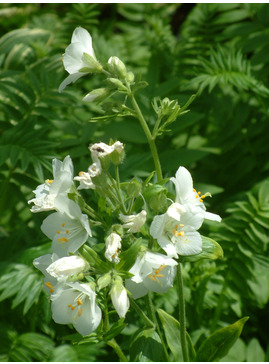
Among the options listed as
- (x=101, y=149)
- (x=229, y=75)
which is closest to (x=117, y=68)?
(x=101, y=149)

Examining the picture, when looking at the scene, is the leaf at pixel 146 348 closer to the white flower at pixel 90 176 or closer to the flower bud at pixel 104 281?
the flower bud at pixel 104 281

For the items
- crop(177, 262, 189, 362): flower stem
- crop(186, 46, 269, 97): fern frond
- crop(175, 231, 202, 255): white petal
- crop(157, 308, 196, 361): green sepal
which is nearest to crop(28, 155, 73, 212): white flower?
crop(175, 231, 202, 255): white petal

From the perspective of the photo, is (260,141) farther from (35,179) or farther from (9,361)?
(9,361)

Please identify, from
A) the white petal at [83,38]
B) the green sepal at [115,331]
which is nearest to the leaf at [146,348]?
the green sepal at [115,331]

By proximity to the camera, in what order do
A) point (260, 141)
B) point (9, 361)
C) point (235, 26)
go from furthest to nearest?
point (235, 26)
point (260, 141)
point (9, 361)

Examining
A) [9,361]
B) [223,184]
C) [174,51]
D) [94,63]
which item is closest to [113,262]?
[94,63]

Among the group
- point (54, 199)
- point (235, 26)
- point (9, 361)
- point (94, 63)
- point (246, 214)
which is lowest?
point (9, 361)

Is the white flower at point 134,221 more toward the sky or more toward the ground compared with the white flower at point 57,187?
more toward the ground

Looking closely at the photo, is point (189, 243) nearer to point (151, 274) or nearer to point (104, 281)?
point (151, 274)

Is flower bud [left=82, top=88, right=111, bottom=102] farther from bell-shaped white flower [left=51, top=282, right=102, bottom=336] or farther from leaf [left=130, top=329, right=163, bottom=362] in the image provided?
leaf [left=130, top=329, right=163, bottom=362]

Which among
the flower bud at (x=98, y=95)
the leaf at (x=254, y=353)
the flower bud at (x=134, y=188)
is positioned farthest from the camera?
the leaf at (x=254, y=353)
